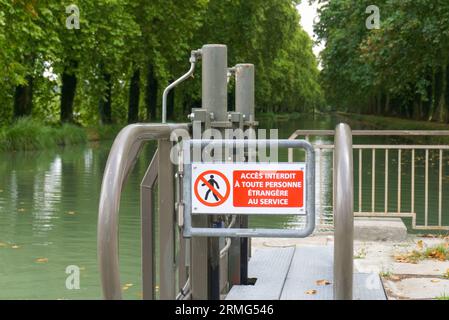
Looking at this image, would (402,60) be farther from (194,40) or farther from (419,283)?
(419,283)

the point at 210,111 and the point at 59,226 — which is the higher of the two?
the point at 210,111

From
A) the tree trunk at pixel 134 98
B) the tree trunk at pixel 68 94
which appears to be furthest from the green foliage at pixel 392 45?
the tree trunk at pixel 68 94

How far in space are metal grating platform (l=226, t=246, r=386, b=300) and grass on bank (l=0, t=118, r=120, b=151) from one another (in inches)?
812

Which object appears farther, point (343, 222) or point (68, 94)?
point (68, 94)

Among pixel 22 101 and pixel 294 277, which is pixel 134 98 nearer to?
pixel 22 101

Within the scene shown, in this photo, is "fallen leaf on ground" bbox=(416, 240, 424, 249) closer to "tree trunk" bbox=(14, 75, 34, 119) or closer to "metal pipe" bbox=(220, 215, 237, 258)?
"metal pipe" bbox=(220, 215, 237, 258)

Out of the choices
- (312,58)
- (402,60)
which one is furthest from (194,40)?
(312,58)

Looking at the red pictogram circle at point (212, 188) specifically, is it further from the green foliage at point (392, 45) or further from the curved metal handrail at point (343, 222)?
the green foliage at point (392, 45)

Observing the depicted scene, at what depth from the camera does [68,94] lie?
1471 inches

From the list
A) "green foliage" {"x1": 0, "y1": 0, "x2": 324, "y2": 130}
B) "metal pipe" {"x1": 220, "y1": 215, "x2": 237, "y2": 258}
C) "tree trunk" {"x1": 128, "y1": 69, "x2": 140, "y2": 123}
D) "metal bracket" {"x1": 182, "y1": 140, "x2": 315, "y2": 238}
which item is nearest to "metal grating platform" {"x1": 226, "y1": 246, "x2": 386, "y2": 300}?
"metal pipe" {"x1": 220, "y1": 215, "x2": 237, "y2": 258}

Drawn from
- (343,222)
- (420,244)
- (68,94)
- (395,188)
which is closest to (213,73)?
(343,222)

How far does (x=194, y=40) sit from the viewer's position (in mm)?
47094

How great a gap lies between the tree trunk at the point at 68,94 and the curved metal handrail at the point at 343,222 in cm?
3258

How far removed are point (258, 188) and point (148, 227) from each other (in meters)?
0.91
